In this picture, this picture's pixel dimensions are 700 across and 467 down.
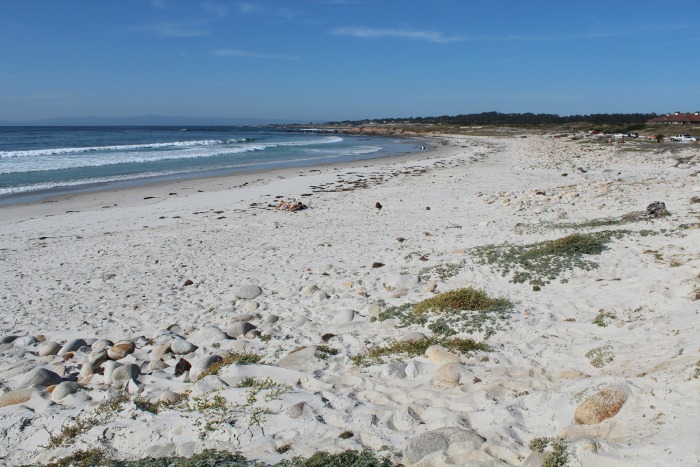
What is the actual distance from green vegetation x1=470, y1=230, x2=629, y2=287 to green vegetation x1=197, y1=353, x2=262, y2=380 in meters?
3.96

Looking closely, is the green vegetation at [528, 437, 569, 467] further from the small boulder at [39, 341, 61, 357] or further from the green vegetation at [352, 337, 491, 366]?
the small boulder at [39, 341, 61, 357]

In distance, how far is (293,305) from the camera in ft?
24.0

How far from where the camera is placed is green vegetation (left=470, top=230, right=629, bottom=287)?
24.4 feet

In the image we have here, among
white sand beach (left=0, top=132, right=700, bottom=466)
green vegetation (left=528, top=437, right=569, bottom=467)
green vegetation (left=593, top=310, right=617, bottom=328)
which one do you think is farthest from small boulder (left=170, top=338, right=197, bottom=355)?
green vegetation (left=593, top=310, right=617, bottom=328)

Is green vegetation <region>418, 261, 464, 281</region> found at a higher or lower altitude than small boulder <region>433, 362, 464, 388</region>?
higher

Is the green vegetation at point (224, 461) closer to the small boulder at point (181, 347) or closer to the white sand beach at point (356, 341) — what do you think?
the white sand beach at point (356, 341)

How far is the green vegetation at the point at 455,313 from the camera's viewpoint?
6.03 metres

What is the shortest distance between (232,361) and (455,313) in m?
2.82

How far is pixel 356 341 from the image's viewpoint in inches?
234

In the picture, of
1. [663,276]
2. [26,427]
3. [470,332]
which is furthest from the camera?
[663,276]

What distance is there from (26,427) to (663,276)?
7.42 m

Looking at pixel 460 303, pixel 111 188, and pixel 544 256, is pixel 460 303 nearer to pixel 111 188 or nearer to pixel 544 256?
pixel 544 256

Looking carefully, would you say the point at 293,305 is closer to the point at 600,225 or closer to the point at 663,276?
the point at 663,276

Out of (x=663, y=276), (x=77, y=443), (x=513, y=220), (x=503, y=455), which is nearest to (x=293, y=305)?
(x=77, y=443)
